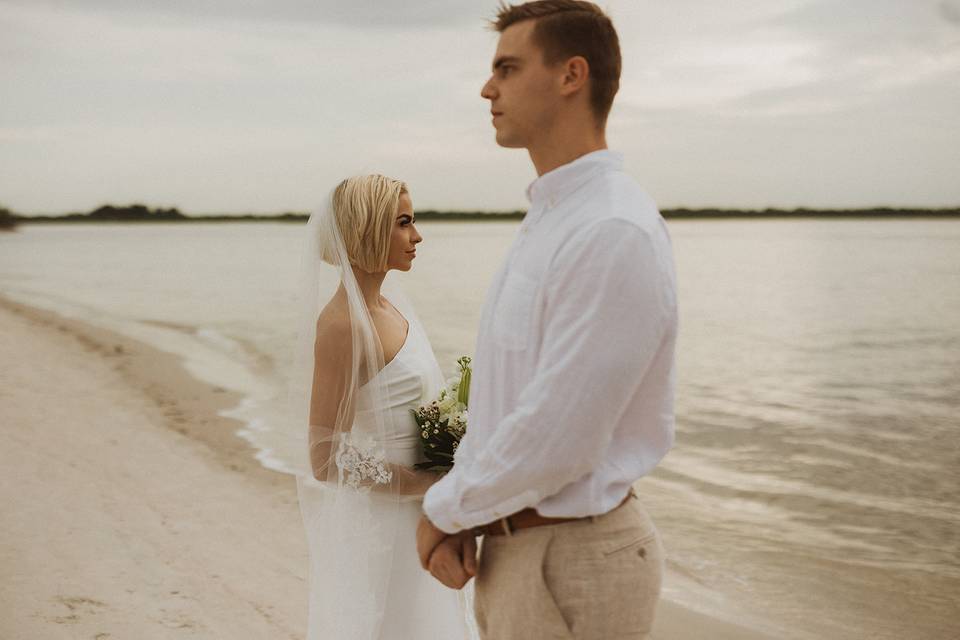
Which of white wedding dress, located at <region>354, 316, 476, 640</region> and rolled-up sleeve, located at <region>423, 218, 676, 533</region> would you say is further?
white wedding dress, located at <region>354, 316, 476, 640</region>

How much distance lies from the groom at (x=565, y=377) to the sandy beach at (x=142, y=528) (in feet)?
11.1

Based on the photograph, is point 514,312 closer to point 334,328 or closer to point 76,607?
point 334,328

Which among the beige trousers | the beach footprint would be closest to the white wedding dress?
the beige trousers

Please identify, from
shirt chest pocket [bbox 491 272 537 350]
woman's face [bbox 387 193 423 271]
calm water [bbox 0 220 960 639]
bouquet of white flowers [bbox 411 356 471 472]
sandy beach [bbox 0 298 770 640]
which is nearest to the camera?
shirt chest pocket [bbox 491 272 537 350]

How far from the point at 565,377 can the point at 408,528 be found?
1941 mm

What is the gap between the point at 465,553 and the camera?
2.09 meters

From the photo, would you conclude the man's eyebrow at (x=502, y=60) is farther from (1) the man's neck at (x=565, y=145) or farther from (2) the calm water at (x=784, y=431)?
(2) the calm water at (x=784, y=431)

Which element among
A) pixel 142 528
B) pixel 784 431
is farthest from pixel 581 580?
pixel 784 431

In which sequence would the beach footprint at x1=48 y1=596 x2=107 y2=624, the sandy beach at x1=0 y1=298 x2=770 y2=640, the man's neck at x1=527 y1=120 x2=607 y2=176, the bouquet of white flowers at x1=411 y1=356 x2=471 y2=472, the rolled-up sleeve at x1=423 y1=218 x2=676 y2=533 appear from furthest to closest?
the sandy beach at x1=0 y1=298 x2=770 y2=640
the beach footprint at x1=48 y1=596 x2=107 y2=624
the bouquet of white flowers at x1=411 y1=356 x2=471 y2=472
the man's neck at x1=527 y1=120 x2=607 y2=176
the rolled-up sleeve at x1=423 y1=218 x2=676 y2=533

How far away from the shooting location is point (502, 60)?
208 centimetres

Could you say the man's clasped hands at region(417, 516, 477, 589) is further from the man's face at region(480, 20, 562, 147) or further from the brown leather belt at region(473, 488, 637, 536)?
the man's face at region(480, 20, 562, 147)

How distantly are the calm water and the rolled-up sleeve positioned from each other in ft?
16.0

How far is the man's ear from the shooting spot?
1.99 m

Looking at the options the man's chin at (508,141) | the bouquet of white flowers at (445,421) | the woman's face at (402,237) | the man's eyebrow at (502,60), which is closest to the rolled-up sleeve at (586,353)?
the man's chin at (508,141)
